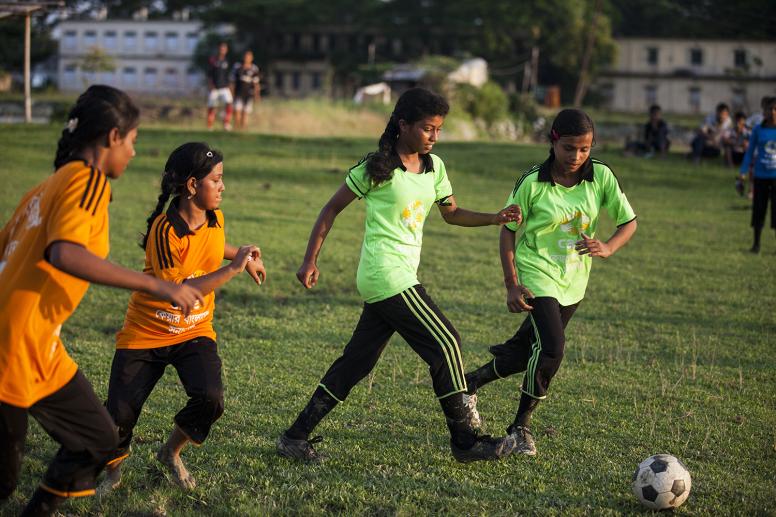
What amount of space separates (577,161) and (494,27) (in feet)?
199

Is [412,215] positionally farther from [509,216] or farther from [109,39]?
[109,39]

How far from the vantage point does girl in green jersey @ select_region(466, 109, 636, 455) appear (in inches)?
198

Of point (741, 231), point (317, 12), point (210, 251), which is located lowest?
point (741, 231)

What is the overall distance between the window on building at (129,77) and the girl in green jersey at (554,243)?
7919 cm

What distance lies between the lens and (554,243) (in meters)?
5.21

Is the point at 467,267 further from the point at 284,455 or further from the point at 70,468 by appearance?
the point at 70,468

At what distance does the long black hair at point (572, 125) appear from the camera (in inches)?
199

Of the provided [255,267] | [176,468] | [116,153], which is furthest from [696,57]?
[116,153]

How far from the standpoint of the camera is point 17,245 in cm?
336

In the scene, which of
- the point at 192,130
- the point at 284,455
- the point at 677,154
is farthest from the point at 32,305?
the point at 677,154

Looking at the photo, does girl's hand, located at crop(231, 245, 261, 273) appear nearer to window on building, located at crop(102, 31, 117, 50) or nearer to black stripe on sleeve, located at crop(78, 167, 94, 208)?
black stripe on sleeve, located at crop(78, 167, 94, 208)

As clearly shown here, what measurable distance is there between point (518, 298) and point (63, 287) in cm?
252

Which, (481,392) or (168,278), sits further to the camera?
(481,392)

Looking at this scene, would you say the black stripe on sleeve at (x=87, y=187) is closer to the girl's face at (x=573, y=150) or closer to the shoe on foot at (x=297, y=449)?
the shoe on foot at (x=297, y=449)
